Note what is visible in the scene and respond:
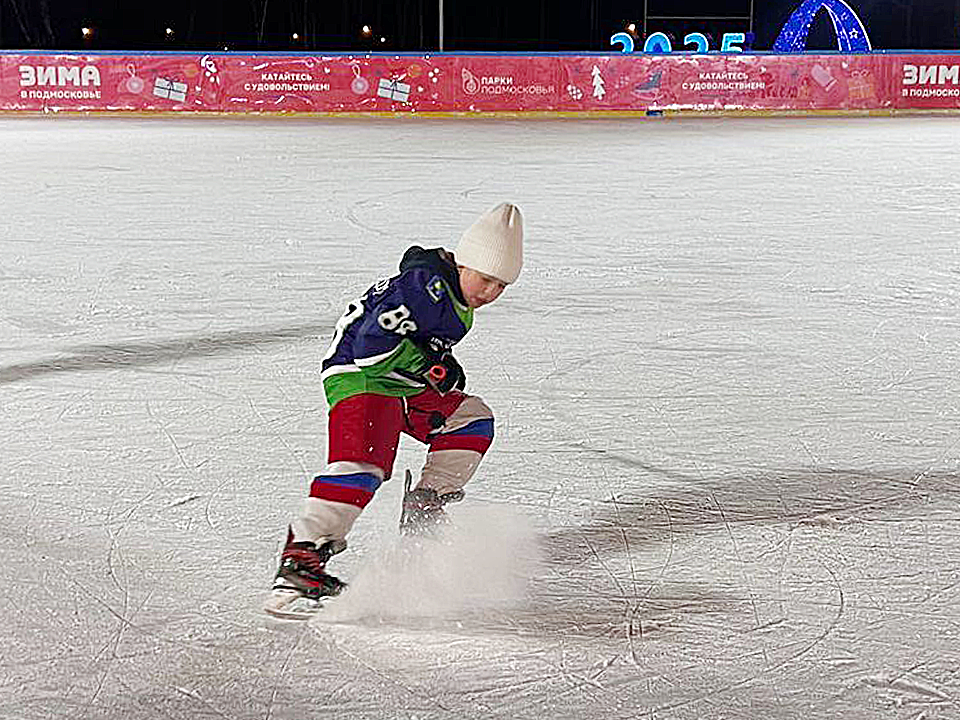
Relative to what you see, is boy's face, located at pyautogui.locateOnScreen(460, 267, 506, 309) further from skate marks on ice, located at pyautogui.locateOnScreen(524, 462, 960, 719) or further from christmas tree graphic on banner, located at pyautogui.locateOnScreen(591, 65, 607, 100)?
christmas tree graphic on banner, located at pyautogui.locateOnScreen(591, 65, 607, 100)

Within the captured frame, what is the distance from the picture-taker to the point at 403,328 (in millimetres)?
2000

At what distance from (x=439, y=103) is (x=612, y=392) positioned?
14.2m

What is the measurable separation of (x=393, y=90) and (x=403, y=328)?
15.5 meters

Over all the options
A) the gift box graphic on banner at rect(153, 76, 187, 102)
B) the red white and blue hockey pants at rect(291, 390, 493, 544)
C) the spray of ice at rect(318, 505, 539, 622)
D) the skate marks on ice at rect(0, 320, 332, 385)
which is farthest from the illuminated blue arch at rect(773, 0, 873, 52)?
the red white and blue hockey pants at rect(291, 390, 493, 544)

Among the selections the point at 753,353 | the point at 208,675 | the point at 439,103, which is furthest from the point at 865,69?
the point at 208,675

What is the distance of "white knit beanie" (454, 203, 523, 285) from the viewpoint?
1.97 m

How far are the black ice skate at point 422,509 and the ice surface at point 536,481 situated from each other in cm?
6

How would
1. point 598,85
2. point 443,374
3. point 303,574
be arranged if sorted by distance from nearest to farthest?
point 303,574 → point 443,374 → point 598,85

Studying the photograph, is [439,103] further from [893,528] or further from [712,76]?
[893,528]

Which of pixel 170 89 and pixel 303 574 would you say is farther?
pixel 170 89

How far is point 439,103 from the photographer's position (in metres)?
17.1

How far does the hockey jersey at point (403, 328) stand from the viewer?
1.99m

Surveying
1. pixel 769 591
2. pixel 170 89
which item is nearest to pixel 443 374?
pixel 769 591

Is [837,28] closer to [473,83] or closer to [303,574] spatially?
[473,83]
